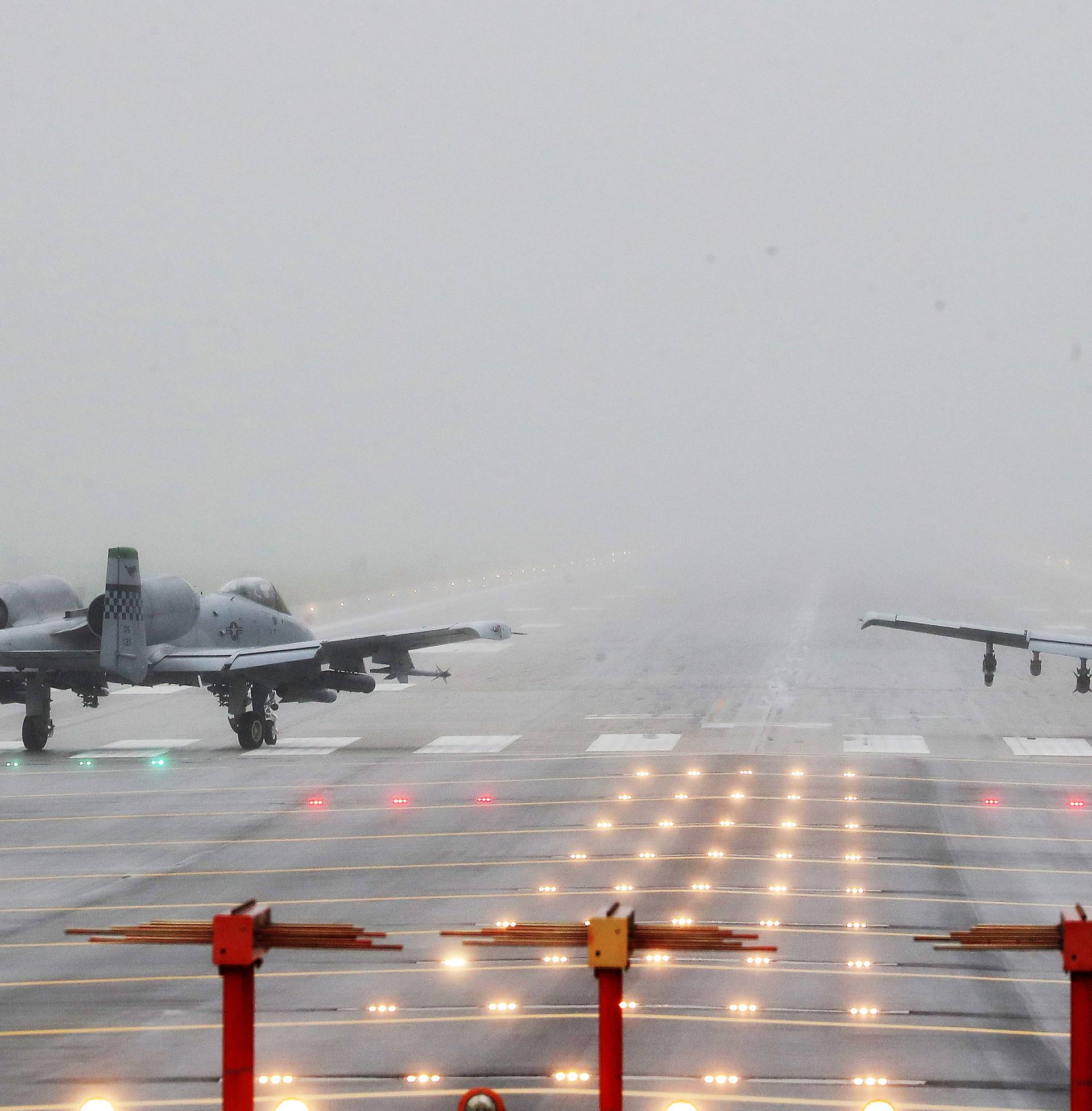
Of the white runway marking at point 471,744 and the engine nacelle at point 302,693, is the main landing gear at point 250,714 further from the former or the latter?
the white runway marking at point 471,744

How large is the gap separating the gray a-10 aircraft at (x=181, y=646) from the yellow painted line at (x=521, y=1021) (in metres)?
19.9

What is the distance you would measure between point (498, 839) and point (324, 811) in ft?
14.7

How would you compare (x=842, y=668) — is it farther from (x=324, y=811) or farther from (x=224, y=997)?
(x=224, y=997)

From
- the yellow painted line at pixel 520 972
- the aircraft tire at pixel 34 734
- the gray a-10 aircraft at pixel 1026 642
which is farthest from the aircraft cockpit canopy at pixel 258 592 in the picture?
the yellow painted line at pixel 520 972

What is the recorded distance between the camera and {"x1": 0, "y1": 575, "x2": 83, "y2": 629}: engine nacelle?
3734 centimetres

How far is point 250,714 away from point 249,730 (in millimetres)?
424

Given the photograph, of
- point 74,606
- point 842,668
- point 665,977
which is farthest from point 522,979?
point 842,668

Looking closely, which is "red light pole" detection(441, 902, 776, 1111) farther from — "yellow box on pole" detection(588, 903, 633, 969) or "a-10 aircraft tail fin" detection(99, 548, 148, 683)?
"a-10 aircraft tail fin" detection(99, 548, 148, 683)

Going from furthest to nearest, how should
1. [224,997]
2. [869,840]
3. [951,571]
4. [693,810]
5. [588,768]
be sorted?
1. [951,571]
2. [588,768]
3. [693,810]
4. [869,840]
5. [224,997]

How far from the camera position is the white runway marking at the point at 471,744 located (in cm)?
3719

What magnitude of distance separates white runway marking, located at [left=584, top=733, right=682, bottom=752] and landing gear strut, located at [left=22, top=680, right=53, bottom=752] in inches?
540

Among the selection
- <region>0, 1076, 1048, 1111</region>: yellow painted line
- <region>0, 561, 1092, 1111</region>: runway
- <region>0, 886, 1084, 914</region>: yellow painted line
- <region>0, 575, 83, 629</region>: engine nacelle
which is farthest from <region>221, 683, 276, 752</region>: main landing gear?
<region>0, 1076, 1048, 1111</region>: yellow painted line

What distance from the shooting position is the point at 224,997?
9.54 meters

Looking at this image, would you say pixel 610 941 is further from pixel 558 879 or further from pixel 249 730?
pixel 249 730
